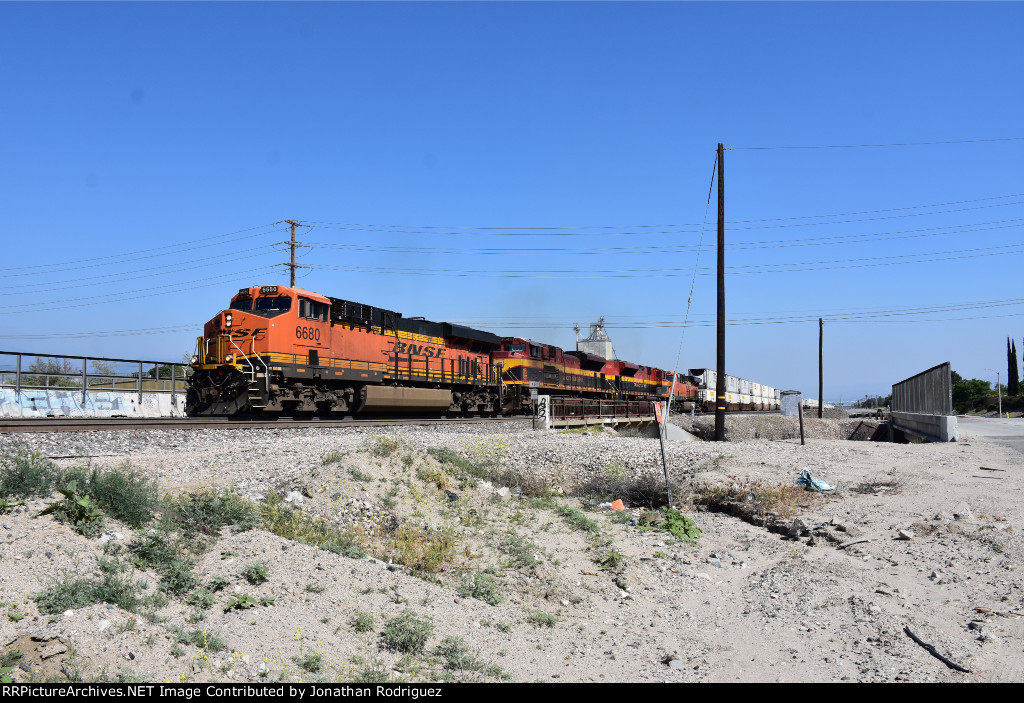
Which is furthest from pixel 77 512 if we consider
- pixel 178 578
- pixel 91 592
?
pixel 91 592

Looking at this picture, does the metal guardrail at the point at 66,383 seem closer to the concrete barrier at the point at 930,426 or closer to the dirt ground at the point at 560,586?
the dirt ground at the point at 560,586

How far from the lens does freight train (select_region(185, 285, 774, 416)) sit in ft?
59.0

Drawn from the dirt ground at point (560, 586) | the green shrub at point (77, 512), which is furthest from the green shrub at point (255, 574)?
the green shrub at point (77, 512)

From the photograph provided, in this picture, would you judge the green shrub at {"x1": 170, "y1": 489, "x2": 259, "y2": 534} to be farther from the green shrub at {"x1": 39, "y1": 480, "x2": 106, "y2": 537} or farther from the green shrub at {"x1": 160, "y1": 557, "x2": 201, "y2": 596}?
the green shrub at {"x1": 160, "y1": 557, "x2": 201, "y2": 596}

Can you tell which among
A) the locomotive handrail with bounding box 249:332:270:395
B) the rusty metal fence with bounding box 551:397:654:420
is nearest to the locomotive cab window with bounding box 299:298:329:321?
the locomotive handrail with bounding box 249:332:270:395

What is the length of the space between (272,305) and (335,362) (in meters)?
2.62

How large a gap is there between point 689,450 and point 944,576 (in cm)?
781

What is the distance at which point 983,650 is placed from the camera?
563 centimetres

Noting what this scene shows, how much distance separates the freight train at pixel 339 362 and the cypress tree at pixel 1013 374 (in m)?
93.1

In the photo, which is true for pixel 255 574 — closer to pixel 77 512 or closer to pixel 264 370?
pixel 77 512

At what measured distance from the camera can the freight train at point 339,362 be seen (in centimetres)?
1798

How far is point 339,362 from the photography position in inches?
800

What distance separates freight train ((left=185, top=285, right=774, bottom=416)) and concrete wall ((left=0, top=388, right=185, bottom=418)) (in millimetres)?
3498
